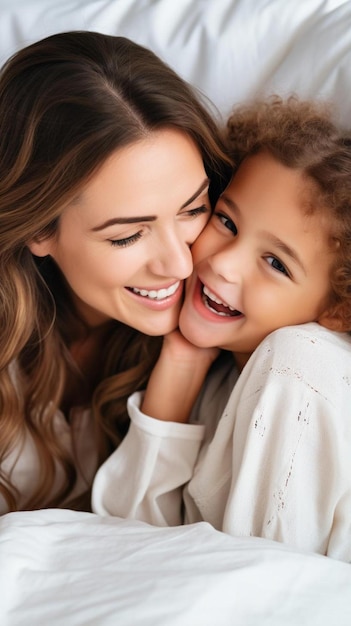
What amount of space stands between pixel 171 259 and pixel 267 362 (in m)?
0.23

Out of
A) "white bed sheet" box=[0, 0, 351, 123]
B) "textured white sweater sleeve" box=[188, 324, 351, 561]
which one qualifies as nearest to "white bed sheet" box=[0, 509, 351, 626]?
"textured white sweater sleeve" box=[188, 324, 351, 561]

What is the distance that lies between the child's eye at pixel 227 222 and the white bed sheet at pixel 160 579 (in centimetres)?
51

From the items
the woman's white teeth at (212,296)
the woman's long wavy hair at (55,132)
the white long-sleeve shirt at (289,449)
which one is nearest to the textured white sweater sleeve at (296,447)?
the white long-sleeve shirt at (289,449)

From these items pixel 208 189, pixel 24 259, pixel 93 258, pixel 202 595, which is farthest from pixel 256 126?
pixel 202 595

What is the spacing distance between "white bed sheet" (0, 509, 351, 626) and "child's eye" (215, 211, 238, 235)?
0.51 metres

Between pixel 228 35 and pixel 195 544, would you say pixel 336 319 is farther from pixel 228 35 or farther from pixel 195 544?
pixel 228 35

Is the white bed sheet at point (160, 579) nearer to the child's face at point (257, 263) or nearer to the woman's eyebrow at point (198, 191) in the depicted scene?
the child's face at point (257, 263)

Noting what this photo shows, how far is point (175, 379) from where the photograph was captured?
151 centimetres

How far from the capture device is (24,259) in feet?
4.92

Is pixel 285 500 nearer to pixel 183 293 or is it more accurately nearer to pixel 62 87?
pixel 183 293

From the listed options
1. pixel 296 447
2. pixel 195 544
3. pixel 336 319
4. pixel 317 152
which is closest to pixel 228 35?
pixel 317 152

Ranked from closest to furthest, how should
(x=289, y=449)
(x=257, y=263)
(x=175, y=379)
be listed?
(x=289, y=449) → (x=257, y=263) → (x=175, y=379)

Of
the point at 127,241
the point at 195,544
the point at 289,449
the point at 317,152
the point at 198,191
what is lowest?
the point at 195,544

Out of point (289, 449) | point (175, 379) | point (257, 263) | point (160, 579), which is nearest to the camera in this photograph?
point (160, 579)
